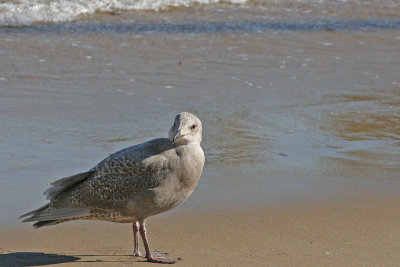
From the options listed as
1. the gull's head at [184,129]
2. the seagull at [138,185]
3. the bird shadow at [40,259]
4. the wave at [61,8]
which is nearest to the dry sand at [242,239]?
the bird shadow at [40,259]

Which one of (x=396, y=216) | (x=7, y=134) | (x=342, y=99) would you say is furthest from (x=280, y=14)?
(x=396, y=216)

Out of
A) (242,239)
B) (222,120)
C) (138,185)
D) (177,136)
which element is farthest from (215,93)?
(177,136)

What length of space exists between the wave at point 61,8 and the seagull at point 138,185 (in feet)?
27.3

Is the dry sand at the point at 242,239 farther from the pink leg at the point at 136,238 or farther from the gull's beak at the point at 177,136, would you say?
the gull's beak at the point at 177,136

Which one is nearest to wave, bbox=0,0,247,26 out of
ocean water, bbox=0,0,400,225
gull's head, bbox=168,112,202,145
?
ocean water, bbox=0,0,400,225

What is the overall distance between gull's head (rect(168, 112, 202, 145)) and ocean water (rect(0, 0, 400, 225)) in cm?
118

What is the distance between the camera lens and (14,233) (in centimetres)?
529

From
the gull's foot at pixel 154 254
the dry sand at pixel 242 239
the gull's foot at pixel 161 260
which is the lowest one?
the gull's foot at pixel 154 254

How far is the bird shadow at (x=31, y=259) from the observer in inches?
189

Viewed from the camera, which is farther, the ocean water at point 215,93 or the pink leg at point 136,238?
the ocean water at point 215,93

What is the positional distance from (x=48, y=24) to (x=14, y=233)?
8170 mm

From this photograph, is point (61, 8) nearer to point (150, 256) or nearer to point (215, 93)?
point (215, 93)

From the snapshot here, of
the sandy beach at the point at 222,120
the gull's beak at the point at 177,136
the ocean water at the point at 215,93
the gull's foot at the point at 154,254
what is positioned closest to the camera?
the gull's beak at the point at 177,136

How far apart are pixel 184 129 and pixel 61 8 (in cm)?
968
